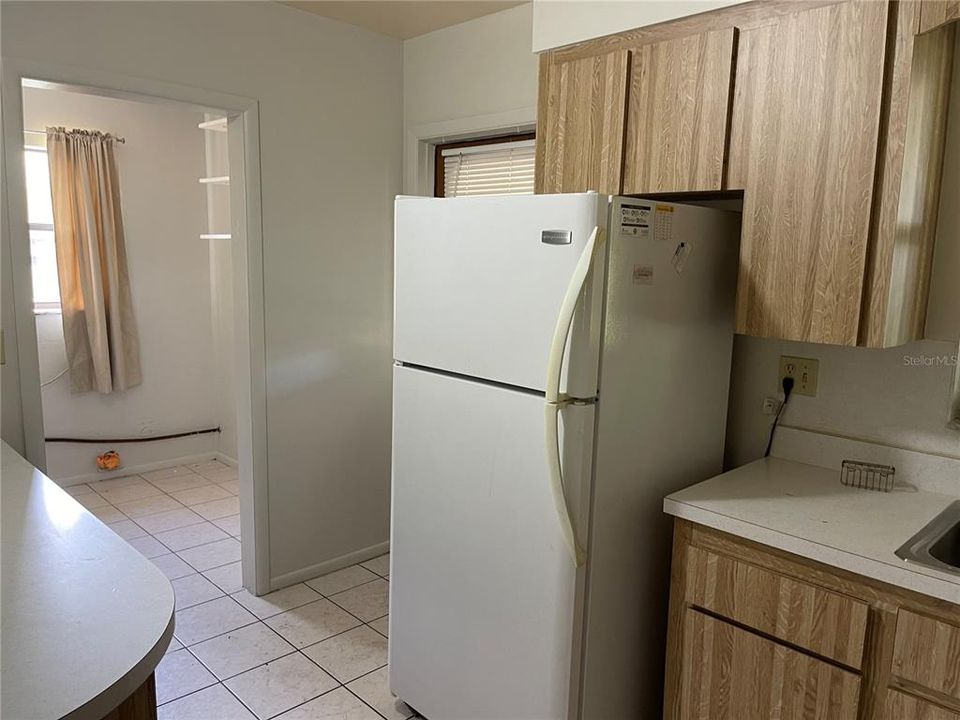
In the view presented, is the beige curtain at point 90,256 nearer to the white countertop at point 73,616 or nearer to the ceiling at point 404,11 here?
the ceiling at point 404,11

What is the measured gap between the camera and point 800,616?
162 cm

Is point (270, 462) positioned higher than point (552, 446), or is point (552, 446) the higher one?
point (552, 446)

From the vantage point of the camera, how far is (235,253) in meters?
2.89

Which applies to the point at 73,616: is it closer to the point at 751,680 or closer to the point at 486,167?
the point at 751,680

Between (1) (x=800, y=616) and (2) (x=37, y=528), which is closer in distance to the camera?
(2) (x=37, y=528)

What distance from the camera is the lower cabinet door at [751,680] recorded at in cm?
158

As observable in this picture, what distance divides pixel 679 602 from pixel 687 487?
0.34 m

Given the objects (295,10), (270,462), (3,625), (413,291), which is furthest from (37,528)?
(295,10)

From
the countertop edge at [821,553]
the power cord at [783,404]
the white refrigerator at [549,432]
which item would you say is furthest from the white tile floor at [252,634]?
the power cord at [783,404]

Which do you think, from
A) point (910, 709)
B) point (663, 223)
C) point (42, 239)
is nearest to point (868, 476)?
point (910, 709)

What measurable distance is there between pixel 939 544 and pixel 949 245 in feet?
2.45

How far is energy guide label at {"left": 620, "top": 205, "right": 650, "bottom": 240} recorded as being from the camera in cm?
170

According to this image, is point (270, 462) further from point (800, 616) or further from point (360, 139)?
point (800, 616)

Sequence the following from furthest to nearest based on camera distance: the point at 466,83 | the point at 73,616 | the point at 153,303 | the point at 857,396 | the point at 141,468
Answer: the point at 141,468
the point at 153,303
the point at 466,83
the point at 857,396
the point at 73,616
